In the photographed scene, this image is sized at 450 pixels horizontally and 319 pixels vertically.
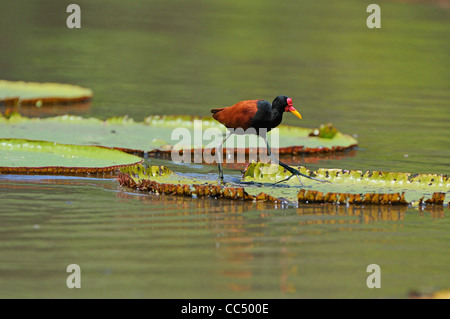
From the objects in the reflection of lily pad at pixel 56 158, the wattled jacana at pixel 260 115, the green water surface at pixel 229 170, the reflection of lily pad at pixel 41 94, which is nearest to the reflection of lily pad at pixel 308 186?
the green water surface at pixel 229 170

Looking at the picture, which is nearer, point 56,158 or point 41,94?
point 56,158

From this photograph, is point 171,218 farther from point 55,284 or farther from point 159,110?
point 159,110

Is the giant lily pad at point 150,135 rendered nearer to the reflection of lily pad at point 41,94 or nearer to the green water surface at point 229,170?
the green water surface at point 229,170

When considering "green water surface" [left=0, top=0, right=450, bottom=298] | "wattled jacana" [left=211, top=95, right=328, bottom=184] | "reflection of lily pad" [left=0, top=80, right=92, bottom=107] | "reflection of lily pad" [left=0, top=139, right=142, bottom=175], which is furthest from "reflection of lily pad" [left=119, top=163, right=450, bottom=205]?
"reflection of lily pad" [left=0, top=80, right=92, bottom=107]

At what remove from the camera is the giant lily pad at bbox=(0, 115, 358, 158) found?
922 centimetres

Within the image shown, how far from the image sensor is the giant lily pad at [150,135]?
9.22 meters

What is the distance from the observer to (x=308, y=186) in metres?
7.40

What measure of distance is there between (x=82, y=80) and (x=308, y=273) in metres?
10.3

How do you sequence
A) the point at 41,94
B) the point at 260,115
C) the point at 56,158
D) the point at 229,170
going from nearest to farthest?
the point at 260,115, the point at 56,158, the point at 229,170, the point at 41,94

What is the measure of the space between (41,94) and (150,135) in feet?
10.7

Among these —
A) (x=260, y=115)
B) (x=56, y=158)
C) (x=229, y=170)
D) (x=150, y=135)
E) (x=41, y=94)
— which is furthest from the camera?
(x=41, y=94)

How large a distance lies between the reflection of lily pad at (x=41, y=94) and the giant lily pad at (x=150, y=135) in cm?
180

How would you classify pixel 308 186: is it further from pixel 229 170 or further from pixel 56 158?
pixel 56 158

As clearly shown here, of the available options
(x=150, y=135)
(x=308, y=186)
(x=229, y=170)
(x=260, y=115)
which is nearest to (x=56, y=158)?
(x=229, y=170)
